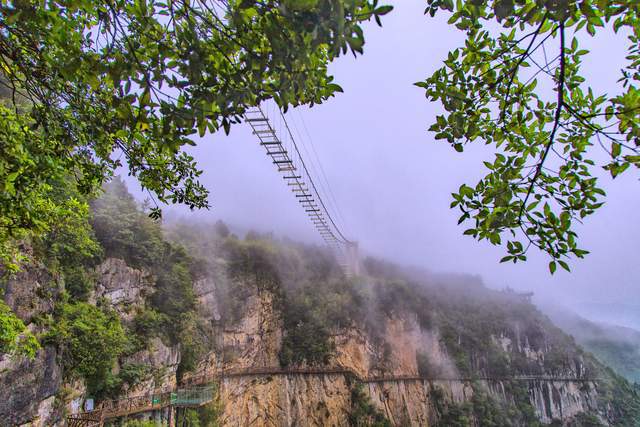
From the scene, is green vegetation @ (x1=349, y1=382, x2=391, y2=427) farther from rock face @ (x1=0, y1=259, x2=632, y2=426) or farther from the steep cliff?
rock face @ (x1=0, y1=259, x2=632, y2=426)

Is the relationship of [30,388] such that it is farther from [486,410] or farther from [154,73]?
[486,410]

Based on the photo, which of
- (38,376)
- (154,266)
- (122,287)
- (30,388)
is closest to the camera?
(30,388)

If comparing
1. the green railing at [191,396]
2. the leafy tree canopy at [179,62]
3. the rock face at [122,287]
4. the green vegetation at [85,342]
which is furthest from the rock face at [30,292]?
the leafy tree canopy at [179,62]

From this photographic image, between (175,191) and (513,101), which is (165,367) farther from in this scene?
(513,101)

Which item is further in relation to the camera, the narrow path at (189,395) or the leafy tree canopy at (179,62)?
the narrow path at (189,395)

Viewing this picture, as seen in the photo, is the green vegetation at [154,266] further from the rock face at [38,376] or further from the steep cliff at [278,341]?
the rock face at [38,376]

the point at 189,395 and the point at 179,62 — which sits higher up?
the point at 179,62

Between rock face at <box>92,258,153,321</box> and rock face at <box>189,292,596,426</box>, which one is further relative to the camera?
rock face at <box>189,292,596,426</box>

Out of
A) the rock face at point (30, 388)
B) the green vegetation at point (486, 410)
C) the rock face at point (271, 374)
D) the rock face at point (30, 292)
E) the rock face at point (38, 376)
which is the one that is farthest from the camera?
the green vegetation at point (486, 410)

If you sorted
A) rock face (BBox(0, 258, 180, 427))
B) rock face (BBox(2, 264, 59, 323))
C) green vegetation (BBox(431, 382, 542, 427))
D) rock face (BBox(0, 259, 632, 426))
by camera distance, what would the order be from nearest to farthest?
rock face (BBox(0, 258, 180, 427)) < rock face (BBox(2, 264, 59, 323)) < rock face (BBox(0, 259, 632, 426)) < green vegetation (BBox(431, 382, 542, 427))

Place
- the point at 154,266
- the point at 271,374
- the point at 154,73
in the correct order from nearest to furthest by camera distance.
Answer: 1. the point at 154,73
2. the point at 154,266
3. the point at 271,374

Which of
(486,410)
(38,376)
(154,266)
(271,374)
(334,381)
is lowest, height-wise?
(486,410)

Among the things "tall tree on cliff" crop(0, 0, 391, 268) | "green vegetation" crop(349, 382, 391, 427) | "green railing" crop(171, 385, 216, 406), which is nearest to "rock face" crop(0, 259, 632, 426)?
"green vegetation" crop(349, 382, 391, 427)

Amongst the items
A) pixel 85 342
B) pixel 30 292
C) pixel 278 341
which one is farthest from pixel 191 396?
pixel 278 341
